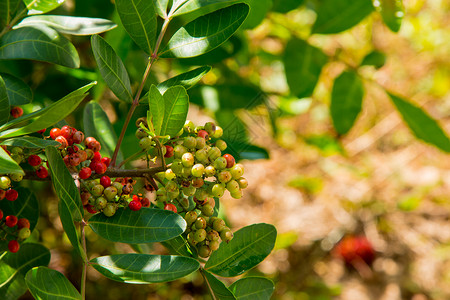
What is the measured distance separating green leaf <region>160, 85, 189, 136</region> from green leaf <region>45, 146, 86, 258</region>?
168 mm

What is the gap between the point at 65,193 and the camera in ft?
2.41

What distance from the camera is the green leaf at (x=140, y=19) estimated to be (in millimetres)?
836

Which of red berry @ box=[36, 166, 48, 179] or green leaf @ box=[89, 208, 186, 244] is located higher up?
red berry @ box=[36, 166, 48, 179]

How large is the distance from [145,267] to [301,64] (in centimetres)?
111

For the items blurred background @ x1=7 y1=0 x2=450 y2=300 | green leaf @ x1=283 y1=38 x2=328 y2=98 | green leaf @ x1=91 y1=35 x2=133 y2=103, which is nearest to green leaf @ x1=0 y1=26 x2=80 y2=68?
green leaf @ x1=91 y1=35 x2=133 y2=103

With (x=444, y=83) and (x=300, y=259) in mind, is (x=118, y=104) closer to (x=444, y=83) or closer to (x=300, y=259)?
(x=300, y=259)

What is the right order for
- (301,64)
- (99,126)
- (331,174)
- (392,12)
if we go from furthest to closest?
(331,174)
(301,64)
(392,12)
(99,126)

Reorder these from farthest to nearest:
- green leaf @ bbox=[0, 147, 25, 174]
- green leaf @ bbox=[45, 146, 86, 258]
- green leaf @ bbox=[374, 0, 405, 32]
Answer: green leaf @ bbox=[374, 0, 405, 32] < green leaf @ bbox=[45, 146, 86, 258] < green leaf @ bbox=[0, 147, 25, 174]

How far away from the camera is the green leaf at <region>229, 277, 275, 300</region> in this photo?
846 millimetres

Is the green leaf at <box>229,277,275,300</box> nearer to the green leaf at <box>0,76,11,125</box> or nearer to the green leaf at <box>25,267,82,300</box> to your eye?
the green leaf at <box>25,267,82,300</box>

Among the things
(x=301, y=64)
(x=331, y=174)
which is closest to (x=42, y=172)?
(x=301, y=64)

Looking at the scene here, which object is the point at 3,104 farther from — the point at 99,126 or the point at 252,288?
the point at 252,288

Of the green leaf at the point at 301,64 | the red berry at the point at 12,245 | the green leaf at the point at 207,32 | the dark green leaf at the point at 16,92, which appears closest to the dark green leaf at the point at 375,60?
the green leaf at the point at 301,64

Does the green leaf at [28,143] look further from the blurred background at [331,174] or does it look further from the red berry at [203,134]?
the blurred background at [331,174]
